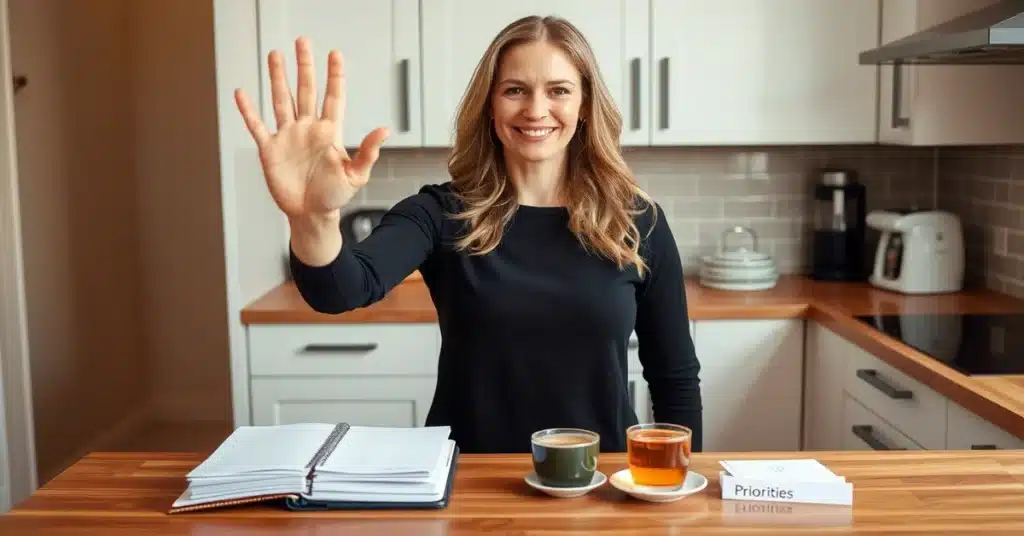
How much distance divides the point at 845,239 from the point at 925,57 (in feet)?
3.34

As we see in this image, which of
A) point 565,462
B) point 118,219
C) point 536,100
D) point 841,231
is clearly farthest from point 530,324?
point 118,219

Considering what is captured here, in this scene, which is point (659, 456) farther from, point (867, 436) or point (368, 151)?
point (867, 436)

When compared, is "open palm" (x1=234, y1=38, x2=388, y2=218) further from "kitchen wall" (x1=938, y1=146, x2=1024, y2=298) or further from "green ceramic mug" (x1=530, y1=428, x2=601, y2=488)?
"kitchen wall" (x1=938, y1=146, x2=1024, y2=298)

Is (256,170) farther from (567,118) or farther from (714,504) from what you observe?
(714,504)

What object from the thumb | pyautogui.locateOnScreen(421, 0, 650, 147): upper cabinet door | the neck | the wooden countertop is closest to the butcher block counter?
the wooden countertop

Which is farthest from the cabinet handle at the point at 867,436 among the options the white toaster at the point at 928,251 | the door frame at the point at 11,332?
the door frame at the point at 11,332

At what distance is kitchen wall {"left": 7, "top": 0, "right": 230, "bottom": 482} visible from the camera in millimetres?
4066

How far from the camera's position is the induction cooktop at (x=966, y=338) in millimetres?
2314

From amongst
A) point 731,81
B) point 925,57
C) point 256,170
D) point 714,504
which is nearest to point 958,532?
point 714,504

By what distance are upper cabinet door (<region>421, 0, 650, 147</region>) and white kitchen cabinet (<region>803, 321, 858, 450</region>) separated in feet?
2.84

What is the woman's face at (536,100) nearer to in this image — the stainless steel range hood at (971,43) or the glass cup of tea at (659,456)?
the glass cup of tea at (659,456)

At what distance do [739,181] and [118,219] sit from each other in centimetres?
258

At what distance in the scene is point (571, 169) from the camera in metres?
2.08

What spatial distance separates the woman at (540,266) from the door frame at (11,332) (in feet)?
5.76
